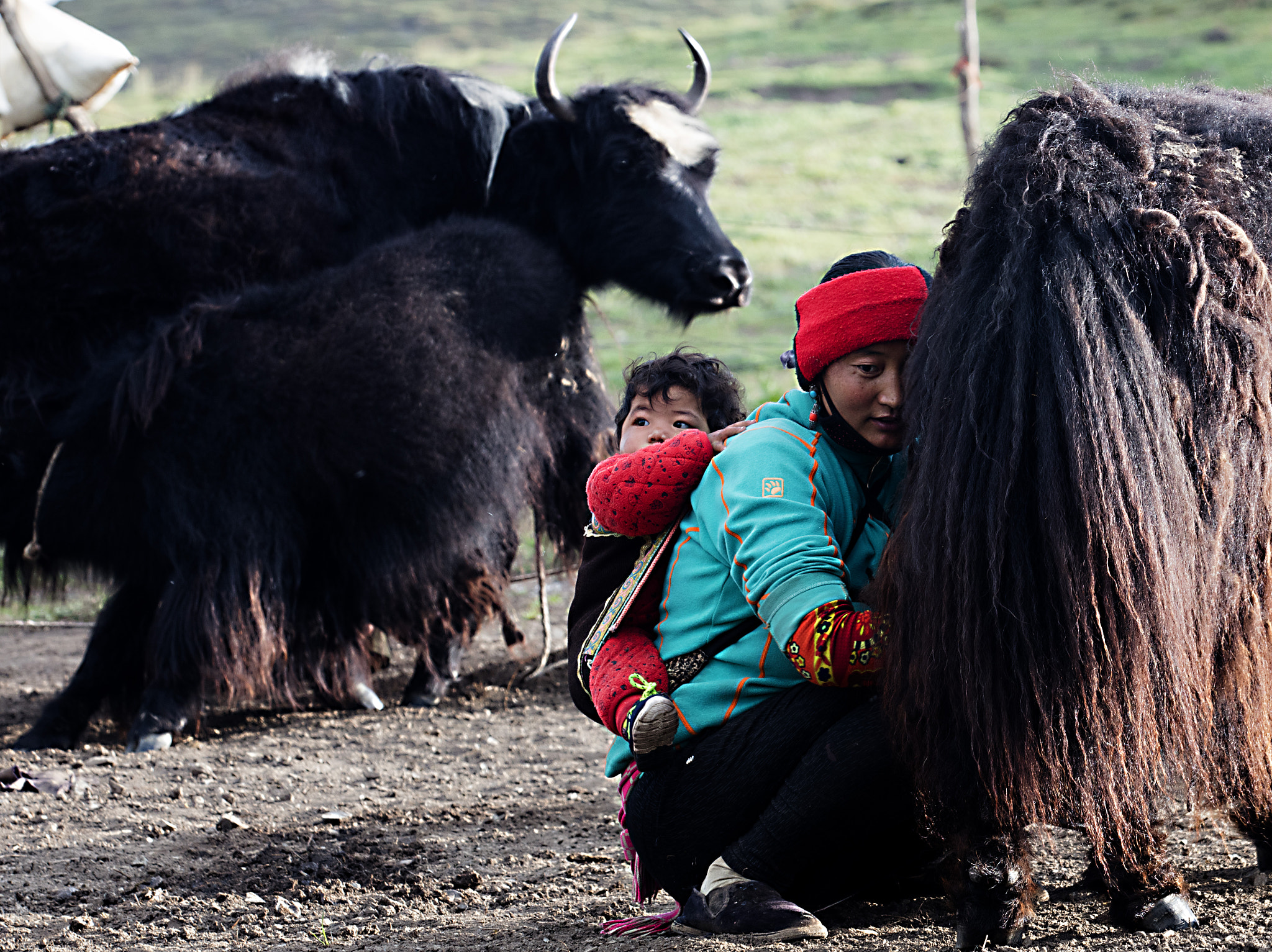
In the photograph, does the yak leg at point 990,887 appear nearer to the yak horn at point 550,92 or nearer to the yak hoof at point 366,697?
the yak hoof at point 366,697

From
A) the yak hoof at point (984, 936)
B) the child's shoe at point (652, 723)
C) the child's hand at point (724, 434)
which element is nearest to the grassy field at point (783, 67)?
the child's hand at point (724, 434)

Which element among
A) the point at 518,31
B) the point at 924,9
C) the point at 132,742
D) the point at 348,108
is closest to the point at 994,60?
the point at 924,9

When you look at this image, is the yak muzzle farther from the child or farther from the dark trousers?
the dark trousers

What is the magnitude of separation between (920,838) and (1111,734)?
1.41 ft

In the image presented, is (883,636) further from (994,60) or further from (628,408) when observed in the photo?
(994,60)

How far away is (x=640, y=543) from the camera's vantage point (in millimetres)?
2148

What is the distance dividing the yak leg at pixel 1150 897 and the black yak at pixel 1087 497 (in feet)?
0.48

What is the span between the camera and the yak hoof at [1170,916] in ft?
6.00

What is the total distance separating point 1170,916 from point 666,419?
111cm

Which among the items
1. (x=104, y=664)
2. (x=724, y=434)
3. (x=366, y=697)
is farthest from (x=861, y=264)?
(x=104, y=664)

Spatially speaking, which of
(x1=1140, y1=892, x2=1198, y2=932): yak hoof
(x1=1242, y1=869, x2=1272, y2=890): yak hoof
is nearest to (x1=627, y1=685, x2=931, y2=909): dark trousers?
(x1=1140, y1=892, x2=1198, y2=932): yak hoof

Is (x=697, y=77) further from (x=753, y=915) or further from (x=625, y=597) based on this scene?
(x=753, y=915)

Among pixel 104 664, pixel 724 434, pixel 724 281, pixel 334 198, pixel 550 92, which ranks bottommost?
pixel 104 664

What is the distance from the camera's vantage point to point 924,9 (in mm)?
31562
